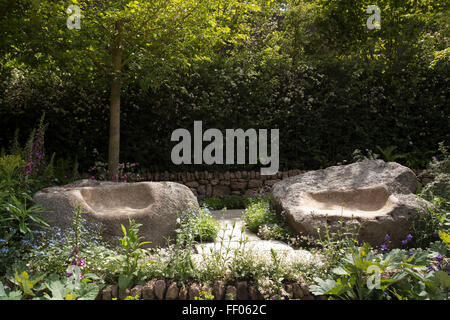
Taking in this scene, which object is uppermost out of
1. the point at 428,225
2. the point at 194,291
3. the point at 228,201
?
the point at 428,225

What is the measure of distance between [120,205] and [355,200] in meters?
3.48

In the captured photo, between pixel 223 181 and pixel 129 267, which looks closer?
pixel 129 267

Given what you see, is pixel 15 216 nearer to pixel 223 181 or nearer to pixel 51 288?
pixel 51 288

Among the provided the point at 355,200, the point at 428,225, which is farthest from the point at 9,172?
the point at 428,225

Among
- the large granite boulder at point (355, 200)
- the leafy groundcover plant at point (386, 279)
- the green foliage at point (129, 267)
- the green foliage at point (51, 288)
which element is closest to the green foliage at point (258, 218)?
the large granite boulder at point (355, 200)

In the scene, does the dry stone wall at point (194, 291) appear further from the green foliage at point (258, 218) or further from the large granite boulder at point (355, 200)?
the green foliage at point (258, 218)

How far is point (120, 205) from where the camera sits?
4.89 meters

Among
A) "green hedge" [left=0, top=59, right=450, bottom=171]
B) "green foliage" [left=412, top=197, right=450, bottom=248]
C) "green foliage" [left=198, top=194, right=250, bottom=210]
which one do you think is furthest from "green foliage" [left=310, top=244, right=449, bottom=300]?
"green hedge" [left=0, top=59, right=450, bottom=171]

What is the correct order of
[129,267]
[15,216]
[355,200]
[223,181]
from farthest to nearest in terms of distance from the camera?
[223,181] → [355,200] → [15,216] → [129,267]

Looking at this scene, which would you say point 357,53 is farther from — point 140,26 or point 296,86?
point 140,26

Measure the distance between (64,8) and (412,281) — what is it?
6501mm

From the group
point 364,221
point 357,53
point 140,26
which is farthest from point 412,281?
point 357,53

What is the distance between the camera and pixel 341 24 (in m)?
10.3

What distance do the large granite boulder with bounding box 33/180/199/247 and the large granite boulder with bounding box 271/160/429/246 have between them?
1.53 meters
